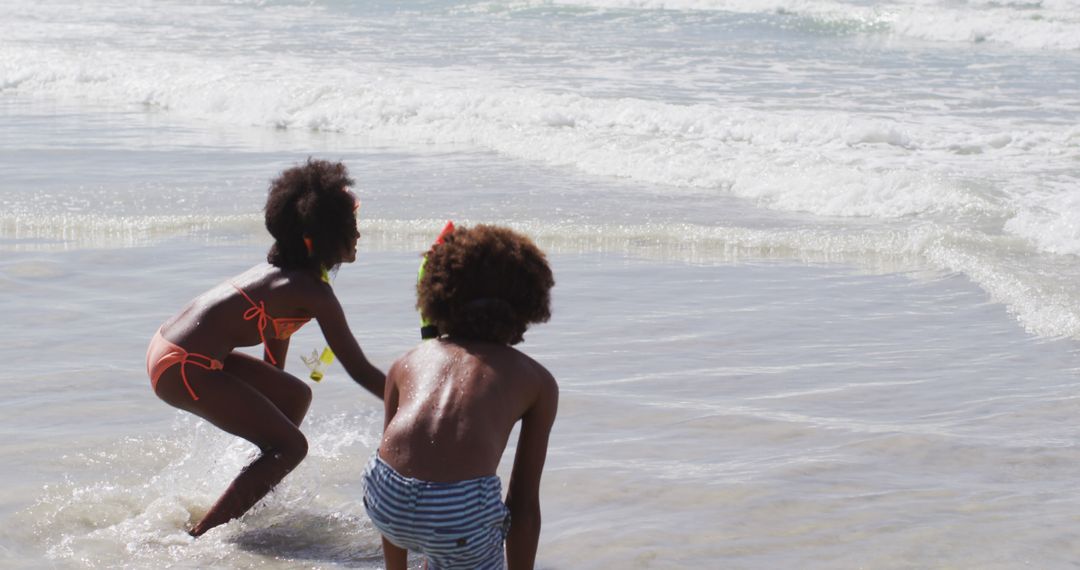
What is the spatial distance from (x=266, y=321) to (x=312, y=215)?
366 mm

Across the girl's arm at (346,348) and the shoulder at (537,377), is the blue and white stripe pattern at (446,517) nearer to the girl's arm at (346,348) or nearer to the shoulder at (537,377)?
the shoulder at (537,377)

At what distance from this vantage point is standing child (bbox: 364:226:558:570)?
2947 millimetres

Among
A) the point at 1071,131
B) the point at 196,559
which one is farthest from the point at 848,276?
the point at 1071,131

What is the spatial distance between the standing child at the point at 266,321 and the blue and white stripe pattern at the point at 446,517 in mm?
988

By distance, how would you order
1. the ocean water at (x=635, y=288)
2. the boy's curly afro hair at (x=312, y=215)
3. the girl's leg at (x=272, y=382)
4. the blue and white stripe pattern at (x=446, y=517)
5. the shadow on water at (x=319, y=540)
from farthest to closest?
the ocean water at (x=635, y=288), the girl's leg at (x=272, y=382), the shadow on water at (x=319, y=540), the boy's curly afro hair at (x=312, y=215), the blue and white stripe pattern at (x=446, y=517)

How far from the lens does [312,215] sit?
397 centimetres

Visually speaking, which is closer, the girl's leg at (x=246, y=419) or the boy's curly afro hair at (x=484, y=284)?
the boy's curly afro hair at (x=484, y=284)

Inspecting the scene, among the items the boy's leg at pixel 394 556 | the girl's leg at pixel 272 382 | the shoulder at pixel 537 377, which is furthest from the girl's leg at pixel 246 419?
the shoulder at pixel 537 377

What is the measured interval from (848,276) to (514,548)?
5.36 metres

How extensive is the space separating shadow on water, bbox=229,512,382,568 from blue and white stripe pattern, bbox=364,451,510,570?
1155mm

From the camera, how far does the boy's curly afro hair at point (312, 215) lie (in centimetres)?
397

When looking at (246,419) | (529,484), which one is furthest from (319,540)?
(529,484)

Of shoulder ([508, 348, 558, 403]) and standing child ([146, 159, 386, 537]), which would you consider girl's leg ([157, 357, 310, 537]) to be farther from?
shoulder ([508, 348, 558, 403])

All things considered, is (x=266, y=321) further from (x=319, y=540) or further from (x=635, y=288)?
(x=635, y=288)
